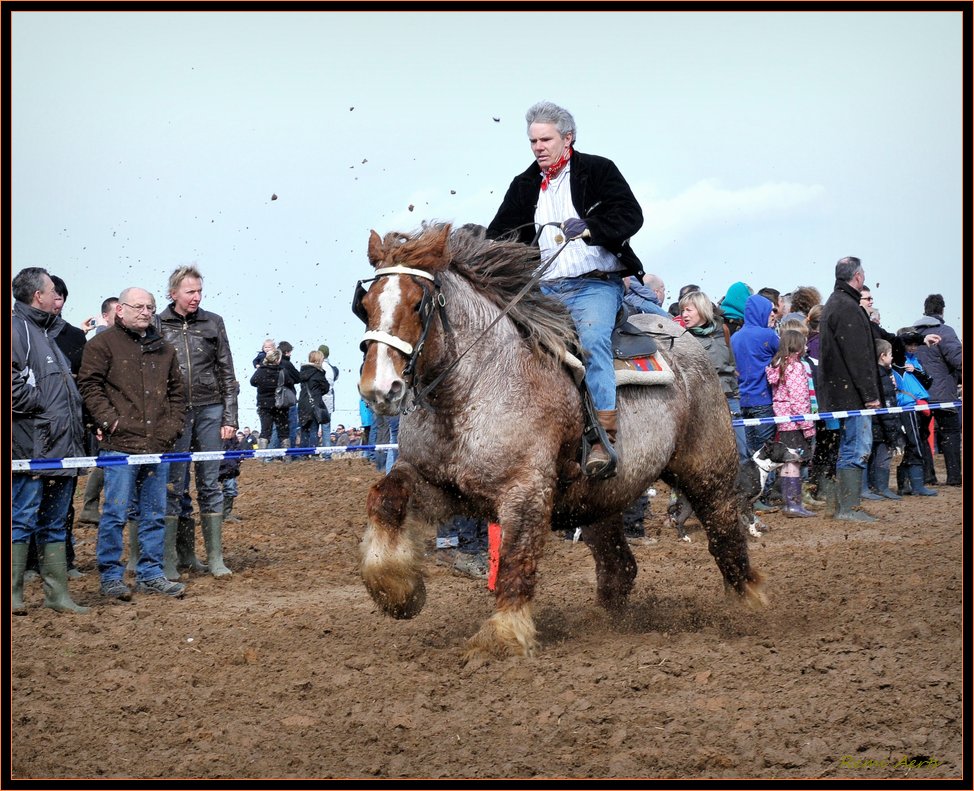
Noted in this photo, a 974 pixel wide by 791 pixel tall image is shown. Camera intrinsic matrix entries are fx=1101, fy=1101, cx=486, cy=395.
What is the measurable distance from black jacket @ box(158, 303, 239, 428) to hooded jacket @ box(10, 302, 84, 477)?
1.37 meters

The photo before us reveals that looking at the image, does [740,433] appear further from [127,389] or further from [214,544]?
[127,389]

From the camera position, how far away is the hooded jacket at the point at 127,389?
8781mm

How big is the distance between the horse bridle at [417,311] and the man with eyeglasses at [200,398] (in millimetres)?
4360

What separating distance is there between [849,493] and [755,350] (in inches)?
76.2

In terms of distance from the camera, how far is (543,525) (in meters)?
6.04

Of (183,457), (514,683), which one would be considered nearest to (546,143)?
(514,683)

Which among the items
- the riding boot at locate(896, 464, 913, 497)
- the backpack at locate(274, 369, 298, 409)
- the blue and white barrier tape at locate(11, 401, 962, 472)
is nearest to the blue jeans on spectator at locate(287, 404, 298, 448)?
the backpack at locate(274, 369, 298, 409)

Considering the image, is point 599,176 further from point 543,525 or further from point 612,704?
point 612,704

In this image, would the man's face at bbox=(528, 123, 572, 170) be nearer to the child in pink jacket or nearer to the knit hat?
the child in pink jacket

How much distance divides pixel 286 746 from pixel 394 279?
2.32 metres

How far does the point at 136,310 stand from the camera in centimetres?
896

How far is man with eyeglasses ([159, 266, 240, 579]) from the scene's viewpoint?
970 centimetres

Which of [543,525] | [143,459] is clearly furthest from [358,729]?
[143,459]

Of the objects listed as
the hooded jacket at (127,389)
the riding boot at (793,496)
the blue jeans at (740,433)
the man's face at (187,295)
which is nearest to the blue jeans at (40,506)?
the hooded jacket at (127,389)
